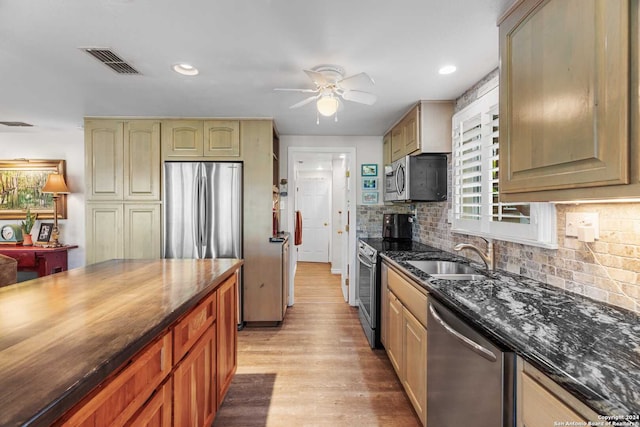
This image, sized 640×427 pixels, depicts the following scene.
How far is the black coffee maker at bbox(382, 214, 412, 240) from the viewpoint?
3639 mm

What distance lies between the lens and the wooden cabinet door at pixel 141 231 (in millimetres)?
3340

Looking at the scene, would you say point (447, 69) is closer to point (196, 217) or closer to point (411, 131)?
point (411, 131)

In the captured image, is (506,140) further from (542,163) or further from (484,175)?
(484,175)

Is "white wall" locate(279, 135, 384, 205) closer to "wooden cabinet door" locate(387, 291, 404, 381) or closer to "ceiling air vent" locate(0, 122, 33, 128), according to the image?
"wooden cabinet door" locate(387, 291, 404, 381)

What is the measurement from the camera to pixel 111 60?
2.04 meters

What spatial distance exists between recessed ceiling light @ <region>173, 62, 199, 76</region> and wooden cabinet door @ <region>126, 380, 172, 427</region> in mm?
2002

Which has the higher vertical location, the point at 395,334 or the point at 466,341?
the point at 466,341

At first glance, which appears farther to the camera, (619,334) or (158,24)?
(158,24)

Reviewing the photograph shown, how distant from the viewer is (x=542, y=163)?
1.21m

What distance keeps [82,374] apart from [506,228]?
2144mm

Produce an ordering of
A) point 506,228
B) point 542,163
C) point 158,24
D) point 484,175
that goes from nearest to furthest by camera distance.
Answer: point 542,163
point 158,24
point 506,228
point 484,175

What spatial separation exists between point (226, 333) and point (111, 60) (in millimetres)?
2030

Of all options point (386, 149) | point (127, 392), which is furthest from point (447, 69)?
point (127, 392)

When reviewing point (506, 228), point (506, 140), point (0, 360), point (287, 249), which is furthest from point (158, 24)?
point (287, 249)
